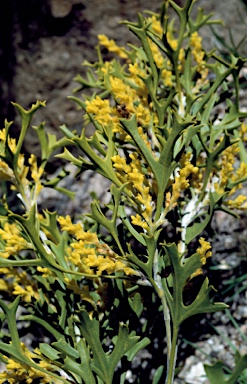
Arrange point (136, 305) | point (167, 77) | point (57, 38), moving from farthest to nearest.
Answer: point (57, 38) → point (167, 77) → point (136, 305)

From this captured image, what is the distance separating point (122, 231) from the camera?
1118 millimetres

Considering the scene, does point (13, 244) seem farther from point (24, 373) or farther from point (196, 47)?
point (196, 47)

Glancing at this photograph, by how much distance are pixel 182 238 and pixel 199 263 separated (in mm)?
170

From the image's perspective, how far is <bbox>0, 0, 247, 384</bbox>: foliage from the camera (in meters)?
0.97

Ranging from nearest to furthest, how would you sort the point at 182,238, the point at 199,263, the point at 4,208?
1. the point at 199,263
2. the point at 182,238
3. the point at 4,208

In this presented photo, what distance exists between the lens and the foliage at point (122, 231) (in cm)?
97

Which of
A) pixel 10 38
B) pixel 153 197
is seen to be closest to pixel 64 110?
pixel 10 38

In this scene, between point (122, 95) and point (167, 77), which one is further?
point (167, 77)

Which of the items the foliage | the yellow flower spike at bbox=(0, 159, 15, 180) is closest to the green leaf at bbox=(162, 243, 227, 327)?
the foliage

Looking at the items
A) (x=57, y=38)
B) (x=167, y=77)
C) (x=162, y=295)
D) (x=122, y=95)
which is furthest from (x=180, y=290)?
(x=57, y=38)

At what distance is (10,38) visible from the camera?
6.53 ft

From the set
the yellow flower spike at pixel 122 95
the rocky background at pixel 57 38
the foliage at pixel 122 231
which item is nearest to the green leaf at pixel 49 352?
the foliage at pixel 122 231

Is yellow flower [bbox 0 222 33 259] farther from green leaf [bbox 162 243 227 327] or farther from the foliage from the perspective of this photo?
green leaf [bbox 162 243 227 327]

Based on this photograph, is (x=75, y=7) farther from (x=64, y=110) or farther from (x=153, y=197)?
(x=153, y=197)
